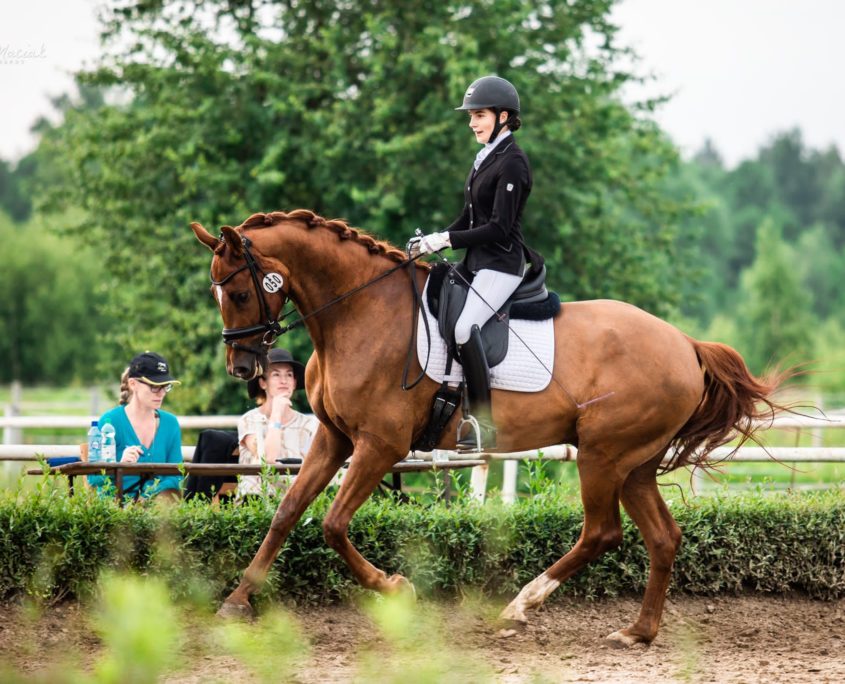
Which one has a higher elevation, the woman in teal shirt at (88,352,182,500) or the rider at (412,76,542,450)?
the rider at (412,76,542,450)

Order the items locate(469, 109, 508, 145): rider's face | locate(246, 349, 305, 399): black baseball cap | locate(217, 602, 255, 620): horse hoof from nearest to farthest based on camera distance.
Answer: locate(217, 602, 255, 620): horse hoof < locate(469, 109, 508, 145): rider's face < locate(246, 349, 305, 399): black baseball cap

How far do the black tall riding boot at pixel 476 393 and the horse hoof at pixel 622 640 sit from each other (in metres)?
1.30

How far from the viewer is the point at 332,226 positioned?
19.9 ft

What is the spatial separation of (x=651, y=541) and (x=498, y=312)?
5.37ft

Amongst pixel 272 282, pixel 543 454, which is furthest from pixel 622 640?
pixel 272 282

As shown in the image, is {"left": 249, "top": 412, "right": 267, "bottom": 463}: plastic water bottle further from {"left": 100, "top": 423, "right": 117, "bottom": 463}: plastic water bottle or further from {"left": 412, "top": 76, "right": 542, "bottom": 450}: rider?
{"left": 412, "top": 76, "right": 542, "bottom": 450}: rider

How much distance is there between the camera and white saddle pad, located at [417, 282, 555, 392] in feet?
19.4

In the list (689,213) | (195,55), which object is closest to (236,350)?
(195,55)

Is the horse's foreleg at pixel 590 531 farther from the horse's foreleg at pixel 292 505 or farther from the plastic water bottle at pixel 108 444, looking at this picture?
the plastic water bottle at pixel 108 444

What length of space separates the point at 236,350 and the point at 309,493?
0.90 metres

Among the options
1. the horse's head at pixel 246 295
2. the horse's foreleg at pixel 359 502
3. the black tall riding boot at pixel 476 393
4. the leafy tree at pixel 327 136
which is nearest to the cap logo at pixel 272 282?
the horse's head at pixel 246 295

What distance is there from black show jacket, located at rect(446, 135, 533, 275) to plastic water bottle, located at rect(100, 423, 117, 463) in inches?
111

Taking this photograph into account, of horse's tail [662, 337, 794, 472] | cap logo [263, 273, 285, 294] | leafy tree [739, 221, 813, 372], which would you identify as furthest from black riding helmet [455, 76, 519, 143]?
leafy tree [739, 221, 813, 372]

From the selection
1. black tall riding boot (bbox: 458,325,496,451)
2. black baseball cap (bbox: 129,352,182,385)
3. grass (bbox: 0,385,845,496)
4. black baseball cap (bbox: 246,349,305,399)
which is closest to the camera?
black tall riding boot (bbox: 458,325,496,451)
